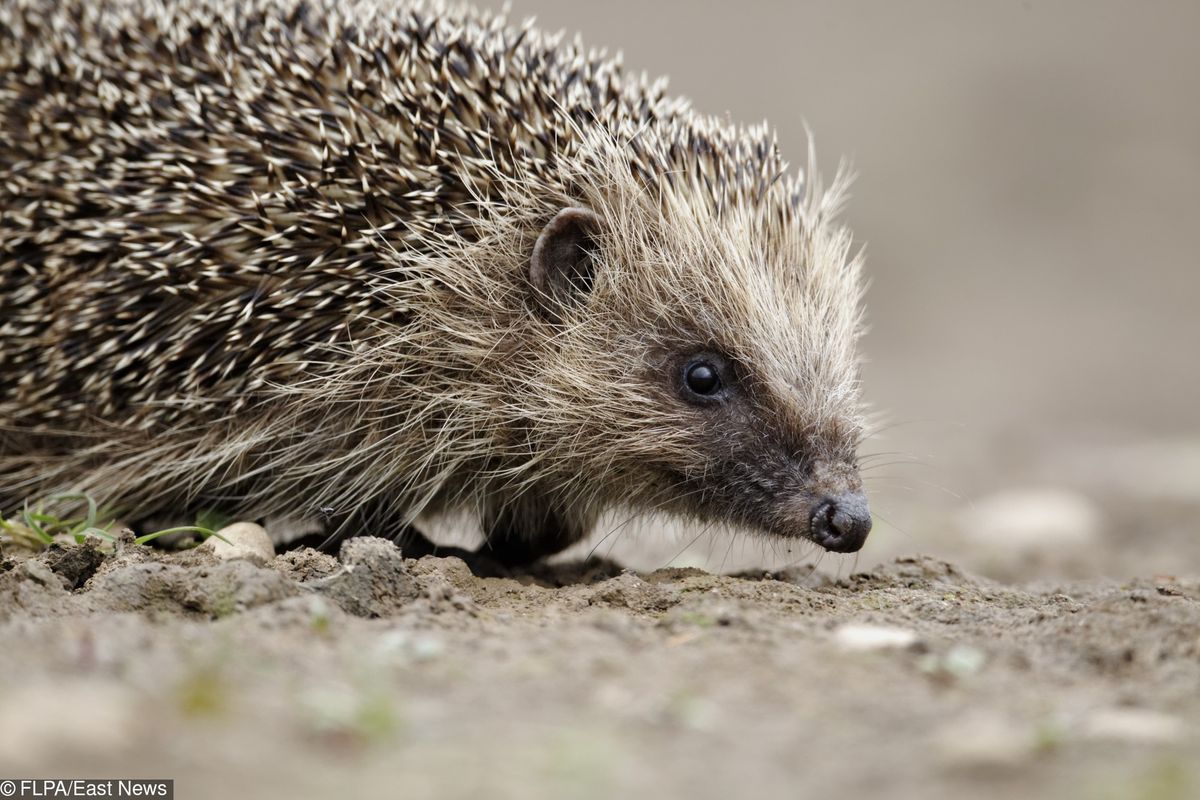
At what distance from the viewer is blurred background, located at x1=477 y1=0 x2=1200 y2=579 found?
1302cm

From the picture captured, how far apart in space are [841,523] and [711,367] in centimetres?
94

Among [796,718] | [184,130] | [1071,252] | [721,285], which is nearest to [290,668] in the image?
[796,718]

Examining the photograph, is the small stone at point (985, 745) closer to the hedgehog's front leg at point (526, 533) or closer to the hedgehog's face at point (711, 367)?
the hedgehog's face at point (711, 367)

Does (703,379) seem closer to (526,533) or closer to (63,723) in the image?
(526,533)

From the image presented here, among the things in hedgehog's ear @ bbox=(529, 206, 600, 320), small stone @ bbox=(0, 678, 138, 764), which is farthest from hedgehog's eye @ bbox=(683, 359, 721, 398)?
small stone @ bbox=(0, 678, 138, 764)

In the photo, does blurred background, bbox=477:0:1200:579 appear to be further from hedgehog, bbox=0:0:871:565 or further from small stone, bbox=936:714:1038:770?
small stone, bbox=936:714:1038:770

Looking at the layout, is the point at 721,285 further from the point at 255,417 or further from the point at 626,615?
the point at 255,417

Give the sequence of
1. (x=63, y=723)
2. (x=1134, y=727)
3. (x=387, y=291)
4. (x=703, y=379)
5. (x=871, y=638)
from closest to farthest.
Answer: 1. (x=63, y=723)
2. (x=1134, y=727)
3. (x=871, y=638)
4. (x=703, y=379)
5. (x=387, y=291)

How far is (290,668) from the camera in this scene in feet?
12.0

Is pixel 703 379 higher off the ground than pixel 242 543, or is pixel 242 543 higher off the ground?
pixel 703 379

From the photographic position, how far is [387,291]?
20.1 feet

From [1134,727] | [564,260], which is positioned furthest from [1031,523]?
[1134,727]

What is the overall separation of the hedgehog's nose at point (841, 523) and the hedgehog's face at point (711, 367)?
33 millimetres

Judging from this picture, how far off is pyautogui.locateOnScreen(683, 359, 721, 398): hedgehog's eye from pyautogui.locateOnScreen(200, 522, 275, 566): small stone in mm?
1951
